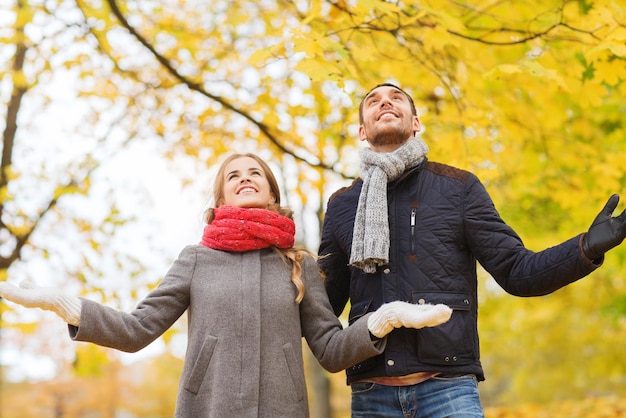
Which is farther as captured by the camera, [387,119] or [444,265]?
[387,119]

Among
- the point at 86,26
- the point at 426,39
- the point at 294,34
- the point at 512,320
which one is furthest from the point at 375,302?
the point at 512,320

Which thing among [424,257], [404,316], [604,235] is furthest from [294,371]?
[604,235]

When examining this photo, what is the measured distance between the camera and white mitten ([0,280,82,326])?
2.29 m

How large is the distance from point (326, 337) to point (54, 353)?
15.5 metres

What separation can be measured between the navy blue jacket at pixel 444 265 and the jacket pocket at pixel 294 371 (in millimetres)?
235

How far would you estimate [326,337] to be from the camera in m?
2.67

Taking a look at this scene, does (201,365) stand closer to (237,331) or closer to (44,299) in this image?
(237,331)

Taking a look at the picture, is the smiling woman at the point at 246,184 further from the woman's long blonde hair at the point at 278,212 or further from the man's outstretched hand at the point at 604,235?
the man's outstretched hand at the point at 604,235

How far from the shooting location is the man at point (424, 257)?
2.41 m

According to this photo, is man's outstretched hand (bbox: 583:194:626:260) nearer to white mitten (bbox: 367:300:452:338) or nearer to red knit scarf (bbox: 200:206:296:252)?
white mitten (bbox: 367:300:452:338)

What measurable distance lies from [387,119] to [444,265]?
0.70 meters

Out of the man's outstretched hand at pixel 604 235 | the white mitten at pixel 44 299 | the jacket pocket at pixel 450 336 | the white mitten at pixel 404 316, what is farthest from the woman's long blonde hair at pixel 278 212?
the man's outstretched hand at pixel 604 235

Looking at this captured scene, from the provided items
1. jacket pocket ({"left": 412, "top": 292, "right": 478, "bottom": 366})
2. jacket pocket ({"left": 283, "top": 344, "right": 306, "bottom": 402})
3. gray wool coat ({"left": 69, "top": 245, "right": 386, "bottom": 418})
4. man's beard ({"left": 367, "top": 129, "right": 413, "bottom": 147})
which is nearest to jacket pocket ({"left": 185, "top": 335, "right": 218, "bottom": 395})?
gray wool coat ({"left": 69, "top": 245, "right": 386, "bottom": 418})

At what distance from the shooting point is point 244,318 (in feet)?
8.48
